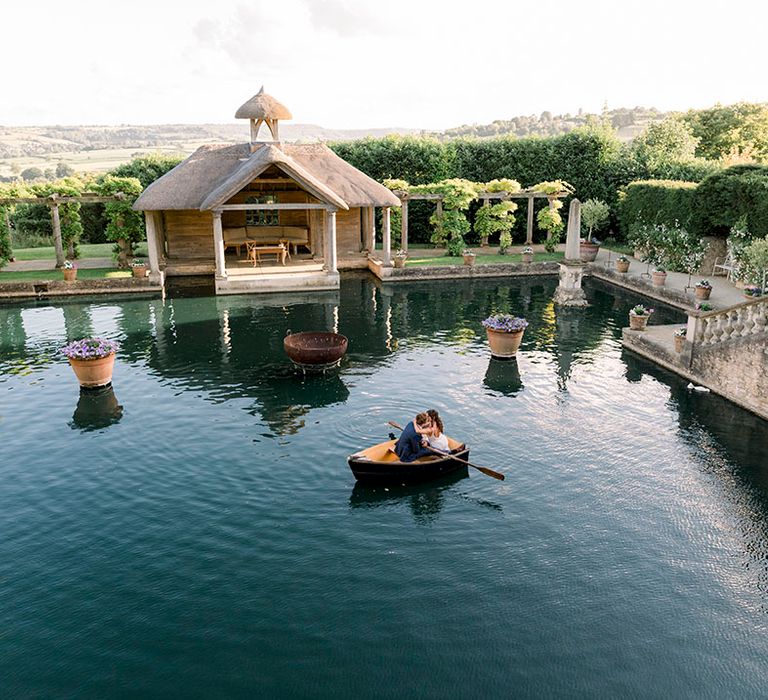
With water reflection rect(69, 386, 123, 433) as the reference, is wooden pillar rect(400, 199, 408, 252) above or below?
above

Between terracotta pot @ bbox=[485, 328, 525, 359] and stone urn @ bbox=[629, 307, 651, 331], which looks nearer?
terracotta pot @ bbox=[485, 328, 525, 359]

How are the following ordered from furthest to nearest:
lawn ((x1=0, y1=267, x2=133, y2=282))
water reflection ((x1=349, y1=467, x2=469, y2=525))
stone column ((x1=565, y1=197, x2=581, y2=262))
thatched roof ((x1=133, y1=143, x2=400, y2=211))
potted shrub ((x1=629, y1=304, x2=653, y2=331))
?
lawn ((x1=0, y1=267, x2=133, y2=282)) < thatched roof ((x1=133, y1=143, x2=400, y2=211)) < stone column ((x1=565, y1=197, x2=581, y2=262)) < potted shrub ((x1=629, y1=304, x2=653, y2=331)) < water reflection ((x1=349, y1=467, x2=469, y2=525))

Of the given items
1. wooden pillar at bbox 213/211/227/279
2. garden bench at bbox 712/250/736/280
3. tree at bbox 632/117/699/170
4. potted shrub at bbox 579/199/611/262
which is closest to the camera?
garden bench at bbox 712/250/736/280

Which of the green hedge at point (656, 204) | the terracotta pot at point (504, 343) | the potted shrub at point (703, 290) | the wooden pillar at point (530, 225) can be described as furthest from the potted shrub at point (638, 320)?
the wooden pillar at point (530, 225)

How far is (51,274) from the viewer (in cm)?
3297

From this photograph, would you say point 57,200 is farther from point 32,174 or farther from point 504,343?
point 32,174

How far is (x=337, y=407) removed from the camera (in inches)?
706

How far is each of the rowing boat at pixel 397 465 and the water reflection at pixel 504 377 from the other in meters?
5.11

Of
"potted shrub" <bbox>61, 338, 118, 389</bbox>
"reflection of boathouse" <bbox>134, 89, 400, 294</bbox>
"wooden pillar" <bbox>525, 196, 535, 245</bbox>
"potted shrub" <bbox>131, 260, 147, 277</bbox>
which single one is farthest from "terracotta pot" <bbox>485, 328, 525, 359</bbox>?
"wooden pillar" <bbox>525, 196, 535, 245</bbox>

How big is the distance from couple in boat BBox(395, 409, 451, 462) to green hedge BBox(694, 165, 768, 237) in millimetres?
20351

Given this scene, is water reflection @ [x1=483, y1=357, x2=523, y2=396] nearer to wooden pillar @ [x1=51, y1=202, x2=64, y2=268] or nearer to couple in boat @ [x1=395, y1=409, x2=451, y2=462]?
couple in boat @ [x1=395, y1=409, x2=451, y2=462]

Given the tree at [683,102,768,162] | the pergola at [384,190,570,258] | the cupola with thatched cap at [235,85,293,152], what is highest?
the tree at [683,102,768,162]

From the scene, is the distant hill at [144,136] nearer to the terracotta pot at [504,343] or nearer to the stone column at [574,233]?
the stone column at [574,233]

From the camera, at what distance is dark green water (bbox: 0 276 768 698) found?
366 inches
